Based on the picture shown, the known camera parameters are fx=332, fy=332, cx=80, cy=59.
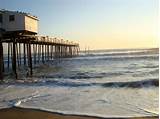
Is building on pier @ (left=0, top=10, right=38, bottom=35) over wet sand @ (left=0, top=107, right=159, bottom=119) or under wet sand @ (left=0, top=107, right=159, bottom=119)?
over

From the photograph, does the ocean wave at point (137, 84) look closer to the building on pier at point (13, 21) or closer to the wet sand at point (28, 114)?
the wet sand at point (28, 114)

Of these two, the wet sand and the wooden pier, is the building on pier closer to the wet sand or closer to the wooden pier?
the wooden pier

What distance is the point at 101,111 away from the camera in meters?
8.45

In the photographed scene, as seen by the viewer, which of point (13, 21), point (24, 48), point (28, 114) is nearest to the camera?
point (28, 114)

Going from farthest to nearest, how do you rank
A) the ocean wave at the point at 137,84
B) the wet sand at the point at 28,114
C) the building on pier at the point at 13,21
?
the building on pier at the point at 13,21 < the ocean wave at the point at 137,84 < the wet sand at the point at 28,114

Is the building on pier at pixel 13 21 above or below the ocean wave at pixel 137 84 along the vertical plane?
above

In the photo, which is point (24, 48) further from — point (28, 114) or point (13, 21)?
point (28, 114)

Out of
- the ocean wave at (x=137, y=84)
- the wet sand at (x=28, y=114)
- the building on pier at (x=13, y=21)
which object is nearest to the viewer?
the wet sand at (x=28, y=114)

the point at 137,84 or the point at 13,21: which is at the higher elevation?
the point at 13,21

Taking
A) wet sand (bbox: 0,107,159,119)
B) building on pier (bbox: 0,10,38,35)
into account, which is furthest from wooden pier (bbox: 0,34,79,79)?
wet sand (bbox: 0,107,159,119)

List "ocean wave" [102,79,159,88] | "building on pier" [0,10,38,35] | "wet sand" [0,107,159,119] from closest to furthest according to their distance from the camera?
"wet sand" [0,107,159,119]
"ocean wave" [102,79,159,88]
"building on pier" [0,10,38,35]

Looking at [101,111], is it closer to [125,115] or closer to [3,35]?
[125,115]

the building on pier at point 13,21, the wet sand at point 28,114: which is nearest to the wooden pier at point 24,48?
the building on pier at point 13,21

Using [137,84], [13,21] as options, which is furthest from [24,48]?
[137,84]
